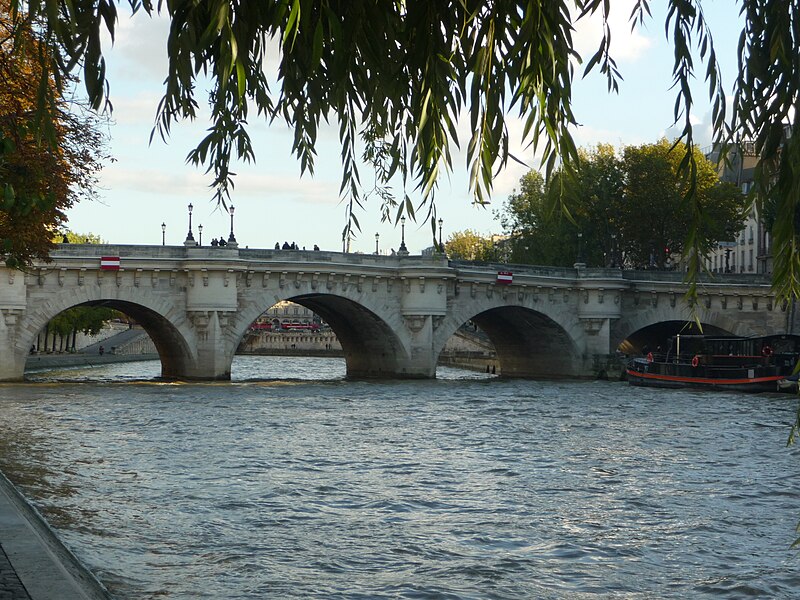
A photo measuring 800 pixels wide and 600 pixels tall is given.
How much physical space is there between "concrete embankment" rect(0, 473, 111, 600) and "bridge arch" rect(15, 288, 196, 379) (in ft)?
105

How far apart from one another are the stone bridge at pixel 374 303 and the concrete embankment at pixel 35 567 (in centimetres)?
2918

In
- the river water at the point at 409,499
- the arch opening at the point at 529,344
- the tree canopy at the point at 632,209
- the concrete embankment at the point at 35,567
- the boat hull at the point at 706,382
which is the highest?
the tree canopy at the point at 632,209

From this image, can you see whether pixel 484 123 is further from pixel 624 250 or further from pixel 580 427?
pixel 624 250

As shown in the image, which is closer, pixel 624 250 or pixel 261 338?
pixel 624 250

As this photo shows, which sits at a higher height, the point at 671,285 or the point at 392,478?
the point at 671,285

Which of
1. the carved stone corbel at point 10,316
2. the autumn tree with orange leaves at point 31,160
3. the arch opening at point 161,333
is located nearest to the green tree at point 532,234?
the arch opening at point 161,333

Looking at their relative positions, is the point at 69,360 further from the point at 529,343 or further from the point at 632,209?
the point at 632,209

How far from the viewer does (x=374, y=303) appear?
164 feet

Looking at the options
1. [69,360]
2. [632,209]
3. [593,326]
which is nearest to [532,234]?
[632,209]

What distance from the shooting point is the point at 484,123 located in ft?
19.2

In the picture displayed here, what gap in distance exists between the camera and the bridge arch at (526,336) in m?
52.9

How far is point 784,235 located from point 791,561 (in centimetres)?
870

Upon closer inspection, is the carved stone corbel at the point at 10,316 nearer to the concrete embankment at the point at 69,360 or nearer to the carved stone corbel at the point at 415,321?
the carved stone corbel at the point at 415,321

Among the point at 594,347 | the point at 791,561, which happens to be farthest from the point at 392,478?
the point at 594,347
